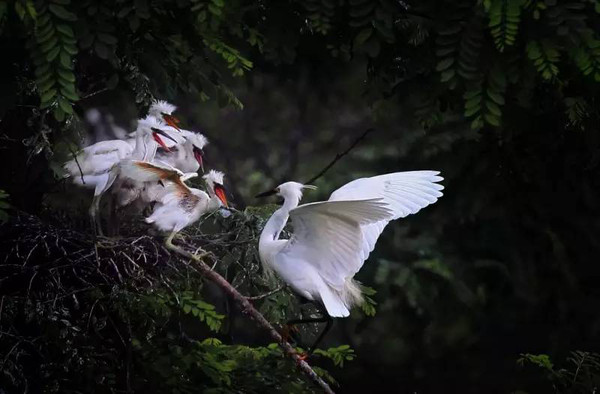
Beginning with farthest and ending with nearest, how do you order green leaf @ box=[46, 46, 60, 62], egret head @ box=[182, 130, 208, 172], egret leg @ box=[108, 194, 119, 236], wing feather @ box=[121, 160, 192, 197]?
egret head @ box=[182, 130, 208, 172]
egret leg @ box=[108, 194, 119, 236]
wing feather @ box=[121, 160, 192, 197]
green leaf @ box=[46, 46, 60, 62]

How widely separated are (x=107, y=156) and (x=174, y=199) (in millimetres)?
358

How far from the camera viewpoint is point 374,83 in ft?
7.84

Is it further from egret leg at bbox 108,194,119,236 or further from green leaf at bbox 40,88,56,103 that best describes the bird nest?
green leaf at bbox 40,88,56,103

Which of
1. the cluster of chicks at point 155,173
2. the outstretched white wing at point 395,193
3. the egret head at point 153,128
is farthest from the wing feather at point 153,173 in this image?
the outstretched white wing at point 395,193

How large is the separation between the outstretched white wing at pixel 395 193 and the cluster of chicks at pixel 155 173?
0.45m

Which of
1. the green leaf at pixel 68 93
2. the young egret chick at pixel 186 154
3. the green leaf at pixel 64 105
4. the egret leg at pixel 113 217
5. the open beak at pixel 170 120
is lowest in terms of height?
the egret leg at pixel 113 217

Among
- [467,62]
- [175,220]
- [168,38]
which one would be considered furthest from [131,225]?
[467,62]

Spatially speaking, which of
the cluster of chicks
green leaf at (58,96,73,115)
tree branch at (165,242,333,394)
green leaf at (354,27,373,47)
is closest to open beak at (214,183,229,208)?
the cluster of chicks

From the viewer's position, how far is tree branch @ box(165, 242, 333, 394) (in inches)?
98.5

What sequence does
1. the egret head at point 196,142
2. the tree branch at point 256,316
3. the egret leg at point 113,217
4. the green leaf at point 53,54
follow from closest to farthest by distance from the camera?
the green leaf at point 53,54 → the tree branch at point 256,316 → the egret leg at point 113,217 → the egret head at point 196,142

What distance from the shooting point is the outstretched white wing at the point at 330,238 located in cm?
254

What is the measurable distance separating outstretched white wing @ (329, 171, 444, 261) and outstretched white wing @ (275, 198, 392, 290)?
0.07 meters

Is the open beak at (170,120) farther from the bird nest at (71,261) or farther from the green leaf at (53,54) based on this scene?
the green leaf at (53,54)

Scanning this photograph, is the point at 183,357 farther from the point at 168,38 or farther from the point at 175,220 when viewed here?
the point at 168,38
